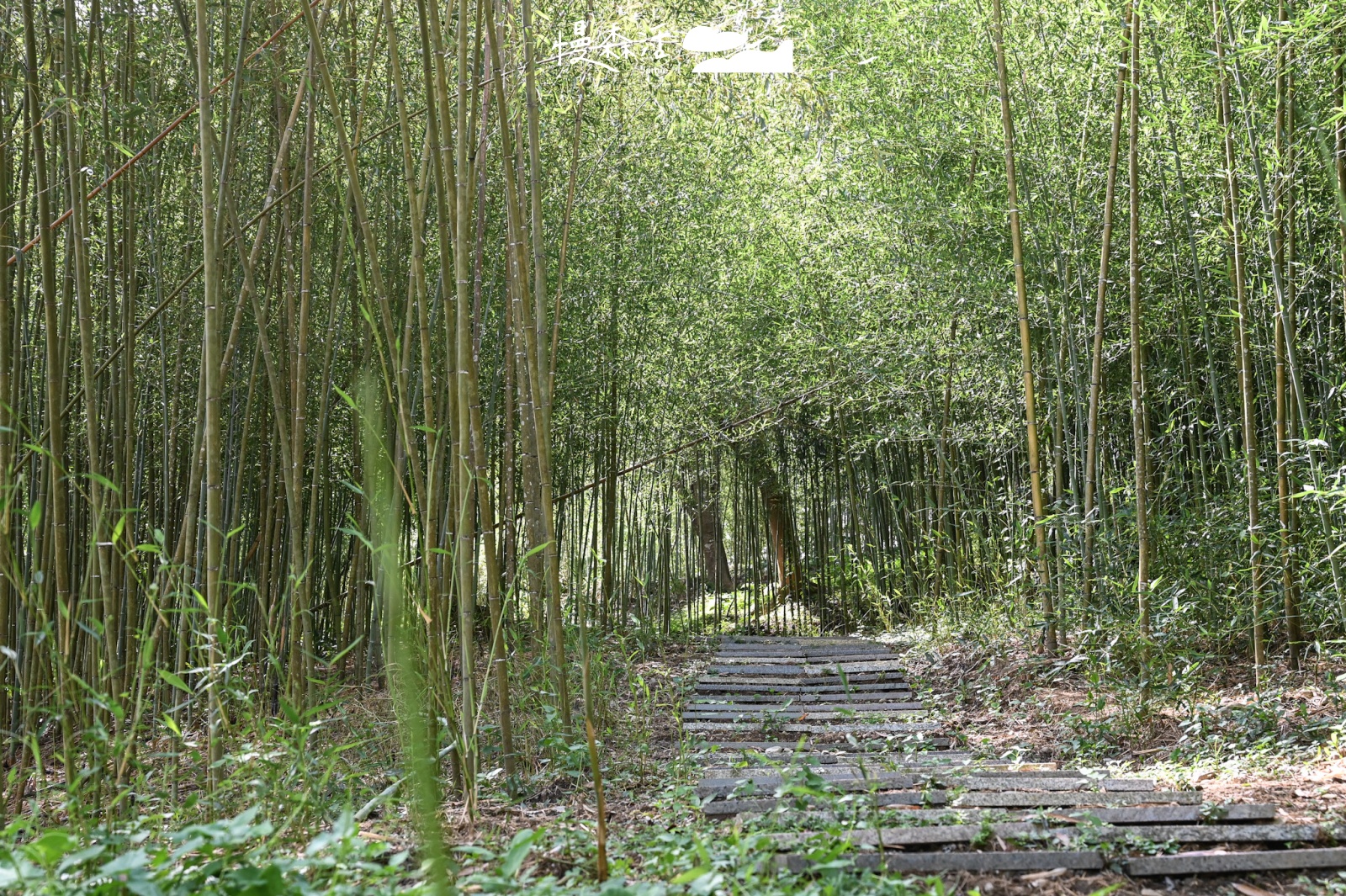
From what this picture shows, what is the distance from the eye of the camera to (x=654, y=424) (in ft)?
20.6

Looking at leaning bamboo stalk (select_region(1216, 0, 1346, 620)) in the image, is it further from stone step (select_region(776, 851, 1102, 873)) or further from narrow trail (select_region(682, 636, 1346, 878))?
stone step (select_region(776, 851, 1102, 873))

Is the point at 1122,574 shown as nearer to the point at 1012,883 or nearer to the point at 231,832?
the point at 1012,883

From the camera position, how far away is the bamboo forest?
181cm

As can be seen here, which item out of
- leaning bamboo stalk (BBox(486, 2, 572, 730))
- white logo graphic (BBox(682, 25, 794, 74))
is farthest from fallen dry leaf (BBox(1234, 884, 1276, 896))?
white logo graphic (BBox(682, 25, 794, 74))

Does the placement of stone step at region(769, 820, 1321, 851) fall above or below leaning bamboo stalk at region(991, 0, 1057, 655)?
below

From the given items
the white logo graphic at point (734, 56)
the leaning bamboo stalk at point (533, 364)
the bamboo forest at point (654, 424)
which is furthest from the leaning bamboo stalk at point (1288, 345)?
the leaning bamboo stalk at point (533, 364)

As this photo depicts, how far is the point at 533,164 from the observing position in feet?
6.90

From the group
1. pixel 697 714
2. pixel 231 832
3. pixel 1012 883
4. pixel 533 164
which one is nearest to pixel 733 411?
pixel 697 714

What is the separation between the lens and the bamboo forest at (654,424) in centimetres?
181

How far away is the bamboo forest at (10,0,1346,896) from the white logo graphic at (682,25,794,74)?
17 millimetres

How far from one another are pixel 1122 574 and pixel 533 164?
2711mm

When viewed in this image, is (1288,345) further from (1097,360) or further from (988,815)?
(988,815)

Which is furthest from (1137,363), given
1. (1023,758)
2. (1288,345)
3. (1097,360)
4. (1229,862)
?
(1229,862)

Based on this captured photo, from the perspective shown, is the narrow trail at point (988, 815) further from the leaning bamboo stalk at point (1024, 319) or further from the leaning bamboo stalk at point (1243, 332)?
the leaning bamboo stalk at point (1024, 319)
